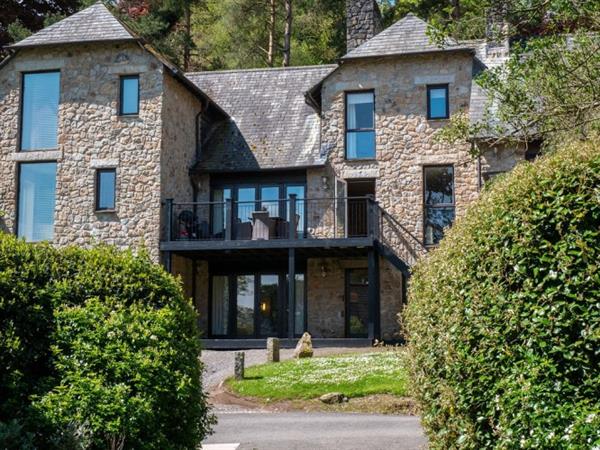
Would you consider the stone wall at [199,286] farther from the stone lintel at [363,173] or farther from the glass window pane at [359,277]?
the stone lintel at [363,173]

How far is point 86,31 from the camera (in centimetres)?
2495

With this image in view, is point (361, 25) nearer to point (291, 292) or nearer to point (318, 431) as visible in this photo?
point (291, 292)

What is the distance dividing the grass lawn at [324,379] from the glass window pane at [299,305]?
6.81 m

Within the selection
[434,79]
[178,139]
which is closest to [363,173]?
[434,79]

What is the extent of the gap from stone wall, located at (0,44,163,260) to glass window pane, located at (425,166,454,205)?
777cm

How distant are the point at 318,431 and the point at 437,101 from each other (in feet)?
49.1

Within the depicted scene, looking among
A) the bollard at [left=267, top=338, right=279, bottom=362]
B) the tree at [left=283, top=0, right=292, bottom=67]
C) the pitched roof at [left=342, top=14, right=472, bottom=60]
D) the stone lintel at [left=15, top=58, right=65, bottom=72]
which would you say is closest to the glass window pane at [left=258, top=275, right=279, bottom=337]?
the bollard at [left=267, top=338, right=279, bottom=362]

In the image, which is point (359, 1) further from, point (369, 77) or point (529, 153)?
point (529, 153)

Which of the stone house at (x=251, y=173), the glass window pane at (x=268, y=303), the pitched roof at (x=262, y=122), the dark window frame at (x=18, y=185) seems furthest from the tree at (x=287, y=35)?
the dark window frame at (x=18, y=185)

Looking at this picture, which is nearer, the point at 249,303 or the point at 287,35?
the point at 249,303

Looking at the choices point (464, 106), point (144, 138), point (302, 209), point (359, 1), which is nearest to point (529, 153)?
point (464, 106)

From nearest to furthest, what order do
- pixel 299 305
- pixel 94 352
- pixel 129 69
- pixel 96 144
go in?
pixel 94 352 < pixel 129 69 < pixel 96 144 < pixel 299 305

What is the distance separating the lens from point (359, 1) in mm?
28953

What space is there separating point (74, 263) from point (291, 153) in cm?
1815
